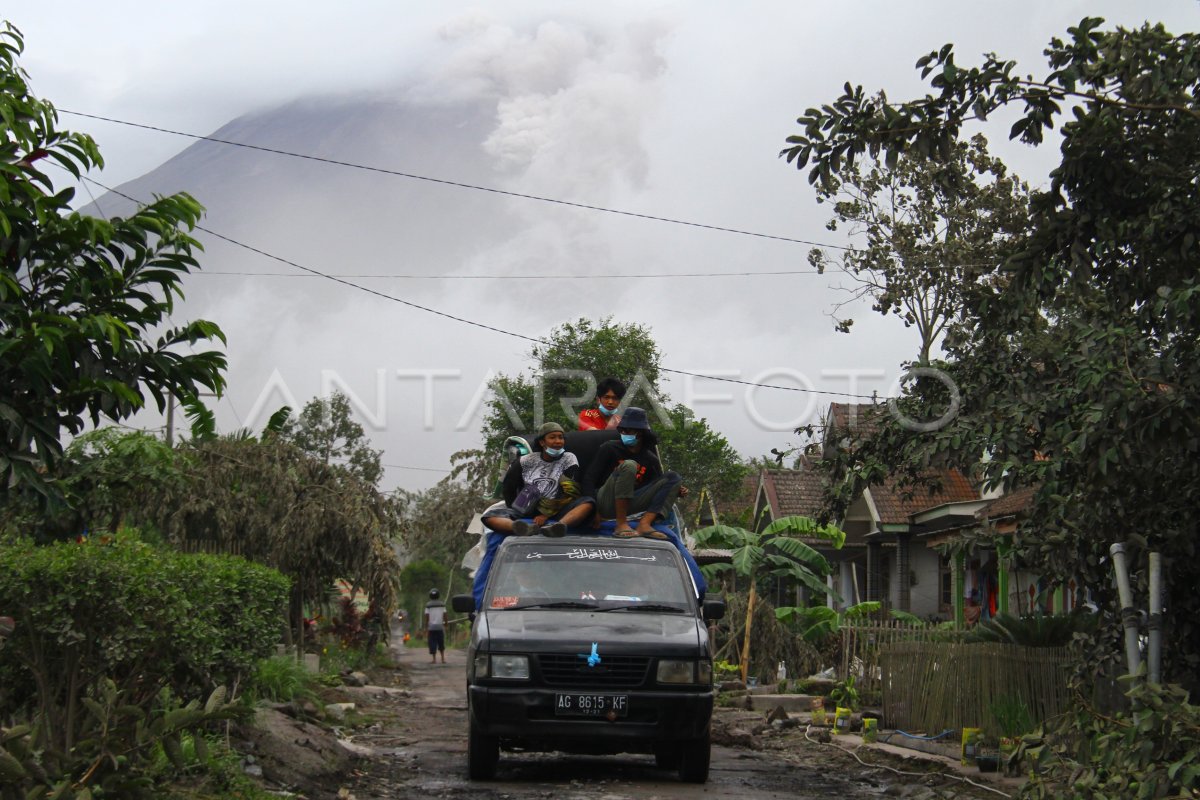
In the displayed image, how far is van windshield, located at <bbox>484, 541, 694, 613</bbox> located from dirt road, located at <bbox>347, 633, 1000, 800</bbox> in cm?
145

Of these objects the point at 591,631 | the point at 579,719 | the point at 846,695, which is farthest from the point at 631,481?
the point at 846,695

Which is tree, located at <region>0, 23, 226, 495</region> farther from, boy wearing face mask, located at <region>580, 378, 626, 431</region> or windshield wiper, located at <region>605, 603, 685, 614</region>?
boy wearing face mask, located at <region>580, 378, 626, 431</region>

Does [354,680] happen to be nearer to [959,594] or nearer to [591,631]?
[959,594]

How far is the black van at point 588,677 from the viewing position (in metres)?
10.2

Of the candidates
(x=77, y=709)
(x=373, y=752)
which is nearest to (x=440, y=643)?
(x=373, y=752)

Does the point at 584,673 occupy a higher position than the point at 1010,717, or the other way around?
the point at 584,673

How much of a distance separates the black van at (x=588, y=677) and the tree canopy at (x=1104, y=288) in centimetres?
281

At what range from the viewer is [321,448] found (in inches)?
2411

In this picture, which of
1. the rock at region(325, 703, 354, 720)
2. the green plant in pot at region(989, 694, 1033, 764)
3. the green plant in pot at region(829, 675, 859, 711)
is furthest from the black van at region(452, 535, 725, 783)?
the green plant in pot at region(829, 675, 859, 711)

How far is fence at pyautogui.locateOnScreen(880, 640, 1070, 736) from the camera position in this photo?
40.7 feet

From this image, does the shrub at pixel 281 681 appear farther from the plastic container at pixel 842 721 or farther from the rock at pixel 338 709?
the plastic container at pixel 842 721

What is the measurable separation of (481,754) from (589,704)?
108 cm

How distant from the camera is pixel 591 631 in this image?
34.4 ft

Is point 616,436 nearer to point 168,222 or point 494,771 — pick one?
point 494,771
